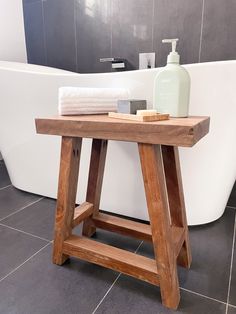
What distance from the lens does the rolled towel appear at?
71 centimetres

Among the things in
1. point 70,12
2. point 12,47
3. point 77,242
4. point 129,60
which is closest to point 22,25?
point 12,47

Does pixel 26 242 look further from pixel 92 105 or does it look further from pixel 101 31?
pixel 101 31

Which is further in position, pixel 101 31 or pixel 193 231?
pixel 101 31

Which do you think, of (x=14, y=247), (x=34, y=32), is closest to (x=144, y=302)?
(x=14, y=247)

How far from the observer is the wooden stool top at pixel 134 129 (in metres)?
0.51

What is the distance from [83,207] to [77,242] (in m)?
0.15

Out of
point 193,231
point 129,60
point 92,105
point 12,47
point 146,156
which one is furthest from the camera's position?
point 12,47

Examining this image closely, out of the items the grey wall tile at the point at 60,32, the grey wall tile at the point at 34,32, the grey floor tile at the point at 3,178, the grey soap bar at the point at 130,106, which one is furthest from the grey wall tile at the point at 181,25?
the grey floor tile at the point at 3,178

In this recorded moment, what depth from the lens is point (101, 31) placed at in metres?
1.80

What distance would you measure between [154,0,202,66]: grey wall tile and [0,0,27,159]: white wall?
3.80ft

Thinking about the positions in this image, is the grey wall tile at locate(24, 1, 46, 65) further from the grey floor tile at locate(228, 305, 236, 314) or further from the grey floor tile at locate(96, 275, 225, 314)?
the grey floor tile at locate(228, 305, 236, 314)

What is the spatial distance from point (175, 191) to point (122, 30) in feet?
4.57

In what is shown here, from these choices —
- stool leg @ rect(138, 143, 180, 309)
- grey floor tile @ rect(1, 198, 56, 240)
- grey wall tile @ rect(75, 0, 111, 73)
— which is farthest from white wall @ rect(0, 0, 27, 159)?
stool leg @ rect(138, 143, 180, 309)

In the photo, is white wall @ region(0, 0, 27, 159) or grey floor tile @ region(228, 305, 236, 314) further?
white wall @ region(0, 0, 27, 159)
